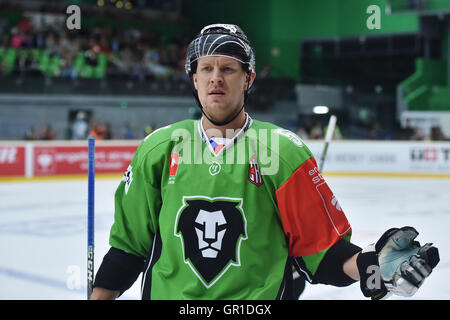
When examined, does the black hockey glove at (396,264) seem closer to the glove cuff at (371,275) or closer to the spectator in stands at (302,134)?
the glove cuff at (371,275)

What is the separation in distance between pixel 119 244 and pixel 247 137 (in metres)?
0.46

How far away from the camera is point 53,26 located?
1636 cm

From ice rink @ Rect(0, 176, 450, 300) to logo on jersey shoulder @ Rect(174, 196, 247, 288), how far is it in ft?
1.55

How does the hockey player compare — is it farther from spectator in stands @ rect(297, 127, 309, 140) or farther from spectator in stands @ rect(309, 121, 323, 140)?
spectator in stands @ rect(309, 121, 323, 140)

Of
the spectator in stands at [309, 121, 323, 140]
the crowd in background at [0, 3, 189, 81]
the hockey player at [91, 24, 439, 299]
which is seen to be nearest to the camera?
the hockey player at [91, 24, 439, 299]

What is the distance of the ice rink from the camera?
401 centimetres

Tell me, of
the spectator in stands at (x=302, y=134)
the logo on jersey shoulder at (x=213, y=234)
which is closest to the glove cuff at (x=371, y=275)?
the logo on jersey shoulder at (x=213, y=234)

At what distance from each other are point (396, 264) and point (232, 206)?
1.32 ft

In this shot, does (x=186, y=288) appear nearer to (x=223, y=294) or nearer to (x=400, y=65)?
(x=223, y=294)

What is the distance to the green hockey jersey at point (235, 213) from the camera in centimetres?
148

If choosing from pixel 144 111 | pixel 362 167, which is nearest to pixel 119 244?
pixel 362 167

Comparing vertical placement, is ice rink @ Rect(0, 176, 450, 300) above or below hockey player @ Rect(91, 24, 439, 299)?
below

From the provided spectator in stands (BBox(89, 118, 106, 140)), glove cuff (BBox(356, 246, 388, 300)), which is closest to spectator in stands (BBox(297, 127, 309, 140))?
spectator in stands (BBox(89, 118, 106, 140))

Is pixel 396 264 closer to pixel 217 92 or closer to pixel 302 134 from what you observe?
pixel 217 92
